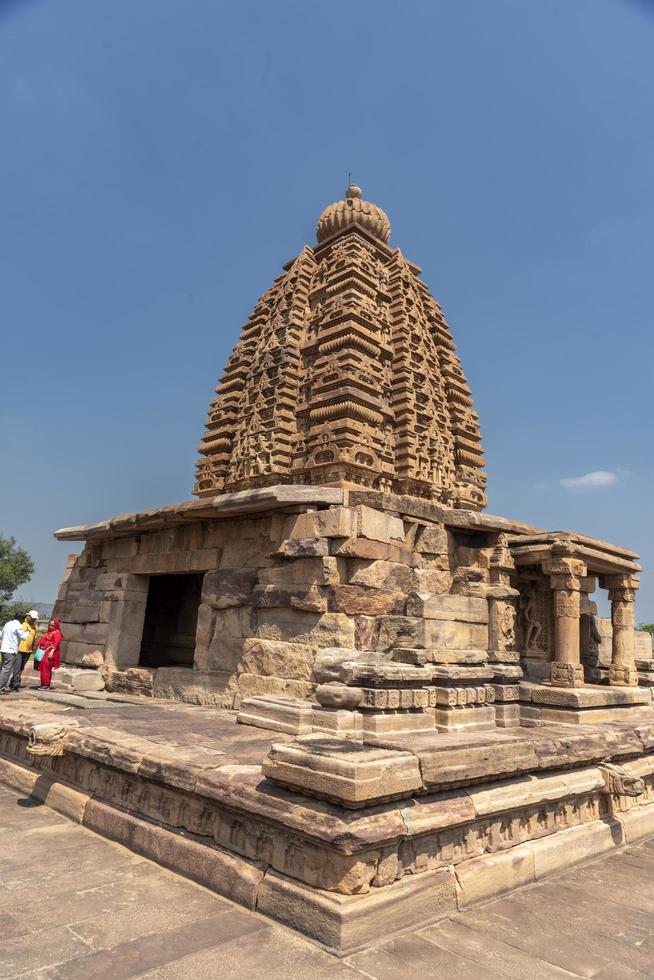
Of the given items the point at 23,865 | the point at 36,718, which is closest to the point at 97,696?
the point at 36,718

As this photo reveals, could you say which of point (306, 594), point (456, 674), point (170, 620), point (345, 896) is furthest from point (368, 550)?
point (170, 620)

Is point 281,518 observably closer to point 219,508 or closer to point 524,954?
point 219,508

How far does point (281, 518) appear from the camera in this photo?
7.23 m

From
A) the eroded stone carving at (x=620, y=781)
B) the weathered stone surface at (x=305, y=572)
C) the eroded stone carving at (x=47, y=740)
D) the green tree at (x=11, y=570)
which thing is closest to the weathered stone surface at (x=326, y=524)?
the weathered stone surface at (x=305, y=572)

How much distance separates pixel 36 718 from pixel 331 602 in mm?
3117

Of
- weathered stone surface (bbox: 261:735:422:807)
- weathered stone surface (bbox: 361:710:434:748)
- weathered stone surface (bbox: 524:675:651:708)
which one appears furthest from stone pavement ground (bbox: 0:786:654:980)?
weathered stone surface (bbox: 524:675:651:708)

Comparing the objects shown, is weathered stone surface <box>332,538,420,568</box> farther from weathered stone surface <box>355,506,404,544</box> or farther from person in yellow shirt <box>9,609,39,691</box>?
person in yellow shirt <box>9,609,39,691</box>

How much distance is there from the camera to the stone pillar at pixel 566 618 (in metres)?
7.48

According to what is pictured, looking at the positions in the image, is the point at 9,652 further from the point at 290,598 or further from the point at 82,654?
the point at 290,598

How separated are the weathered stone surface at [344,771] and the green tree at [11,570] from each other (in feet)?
94.9

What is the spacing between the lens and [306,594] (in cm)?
671

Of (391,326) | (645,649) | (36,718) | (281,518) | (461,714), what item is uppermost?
(391,326)

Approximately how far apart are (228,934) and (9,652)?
6794 millimetres

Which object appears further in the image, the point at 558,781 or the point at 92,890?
the point at 558,781
